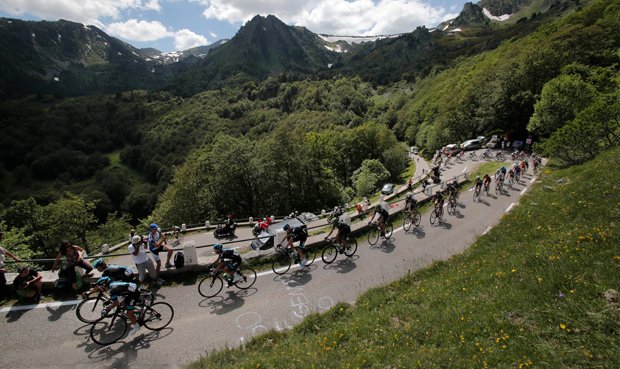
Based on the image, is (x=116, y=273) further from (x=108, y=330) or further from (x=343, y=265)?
(x=343, y=265)

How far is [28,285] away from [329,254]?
10724mm

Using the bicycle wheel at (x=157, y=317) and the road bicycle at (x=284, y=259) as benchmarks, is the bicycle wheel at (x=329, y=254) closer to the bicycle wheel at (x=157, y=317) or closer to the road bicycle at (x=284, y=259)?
the road bicycle at (x=284, y=259)

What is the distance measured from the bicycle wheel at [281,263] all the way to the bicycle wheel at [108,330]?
538 cm

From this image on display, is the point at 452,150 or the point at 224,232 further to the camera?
the point at 452,150

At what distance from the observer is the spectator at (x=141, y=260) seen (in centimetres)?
1043

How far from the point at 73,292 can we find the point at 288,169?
119 feet

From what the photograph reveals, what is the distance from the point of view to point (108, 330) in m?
8.90

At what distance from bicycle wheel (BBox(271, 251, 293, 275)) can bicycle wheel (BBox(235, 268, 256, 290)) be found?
0.91 m

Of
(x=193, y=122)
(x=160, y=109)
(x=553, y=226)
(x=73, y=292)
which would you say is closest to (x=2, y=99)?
(x=160, y=109)

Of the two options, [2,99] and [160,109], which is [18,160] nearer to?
[160,109]

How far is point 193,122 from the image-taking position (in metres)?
151

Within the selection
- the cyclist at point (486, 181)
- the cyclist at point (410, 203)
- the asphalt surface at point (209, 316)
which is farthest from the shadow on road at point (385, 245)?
the cyclist at point (486, 181)

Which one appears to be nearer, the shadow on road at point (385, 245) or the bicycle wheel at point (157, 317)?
the bicycle wheel at point (157, 317)

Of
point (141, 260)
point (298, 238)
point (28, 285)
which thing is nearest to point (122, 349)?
point (141, 260)
